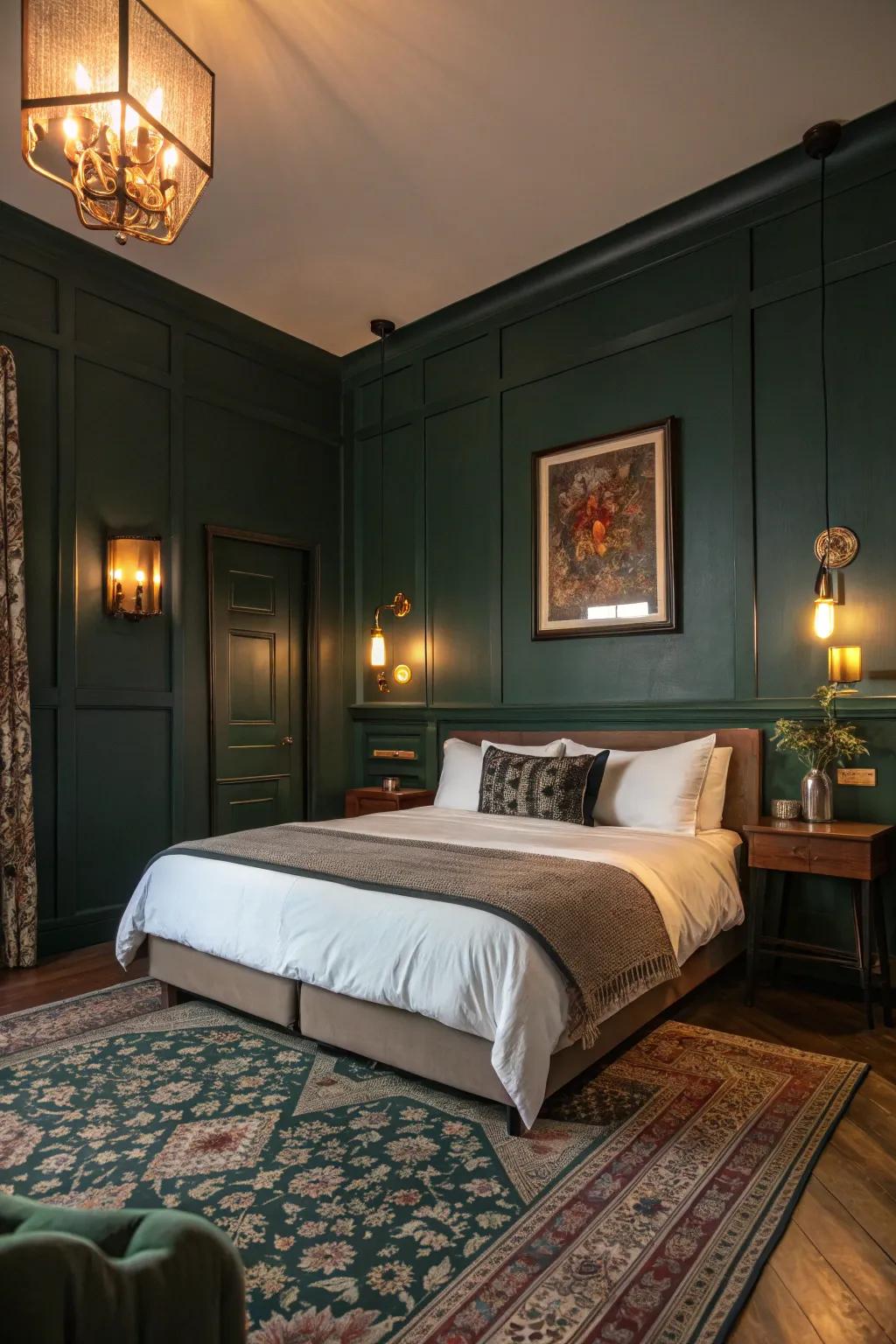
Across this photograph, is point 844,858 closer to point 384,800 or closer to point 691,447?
point 691,447

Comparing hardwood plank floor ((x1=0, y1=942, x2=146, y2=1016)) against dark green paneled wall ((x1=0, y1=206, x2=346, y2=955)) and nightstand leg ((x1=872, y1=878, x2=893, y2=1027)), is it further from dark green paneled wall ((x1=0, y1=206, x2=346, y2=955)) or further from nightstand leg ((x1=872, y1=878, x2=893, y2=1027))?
nightstand leg ((x1=872, y1=878, x2=893, y2=1027))

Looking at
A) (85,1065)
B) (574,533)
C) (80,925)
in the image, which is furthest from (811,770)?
Answer: (80,925)

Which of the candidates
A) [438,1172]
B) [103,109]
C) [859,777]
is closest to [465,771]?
[859,777]

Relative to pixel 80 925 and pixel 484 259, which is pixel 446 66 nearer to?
pixel 484 259

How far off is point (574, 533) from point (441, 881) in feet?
8.09

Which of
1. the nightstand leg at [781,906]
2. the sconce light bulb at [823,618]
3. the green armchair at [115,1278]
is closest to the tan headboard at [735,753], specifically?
the nightstand leg at [781,906]

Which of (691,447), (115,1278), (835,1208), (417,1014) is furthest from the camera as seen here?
(691,447)

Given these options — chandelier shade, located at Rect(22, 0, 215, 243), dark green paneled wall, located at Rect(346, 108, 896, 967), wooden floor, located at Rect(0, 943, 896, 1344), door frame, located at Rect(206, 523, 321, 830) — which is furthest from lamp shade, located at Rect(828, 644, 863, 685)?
door frame, located at Rect(206, 523, 321, 830)

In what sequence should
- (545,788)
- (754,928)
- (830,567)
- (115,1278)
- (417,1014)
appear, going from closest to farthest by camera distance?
(115,1278) → (417,1014) → (754,928) → (830,567) → (545,788)

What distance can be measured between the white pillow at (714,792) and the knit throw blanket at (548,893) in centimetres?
100

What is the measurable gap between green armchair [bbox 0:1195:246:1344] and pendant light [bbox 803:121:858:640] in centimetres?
323

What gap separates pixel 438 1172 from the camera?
6.73ft

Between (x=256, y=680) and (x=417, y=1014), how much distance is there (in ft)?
10.0

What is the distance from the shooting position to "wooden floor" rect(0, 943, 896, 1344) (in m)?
1.56
